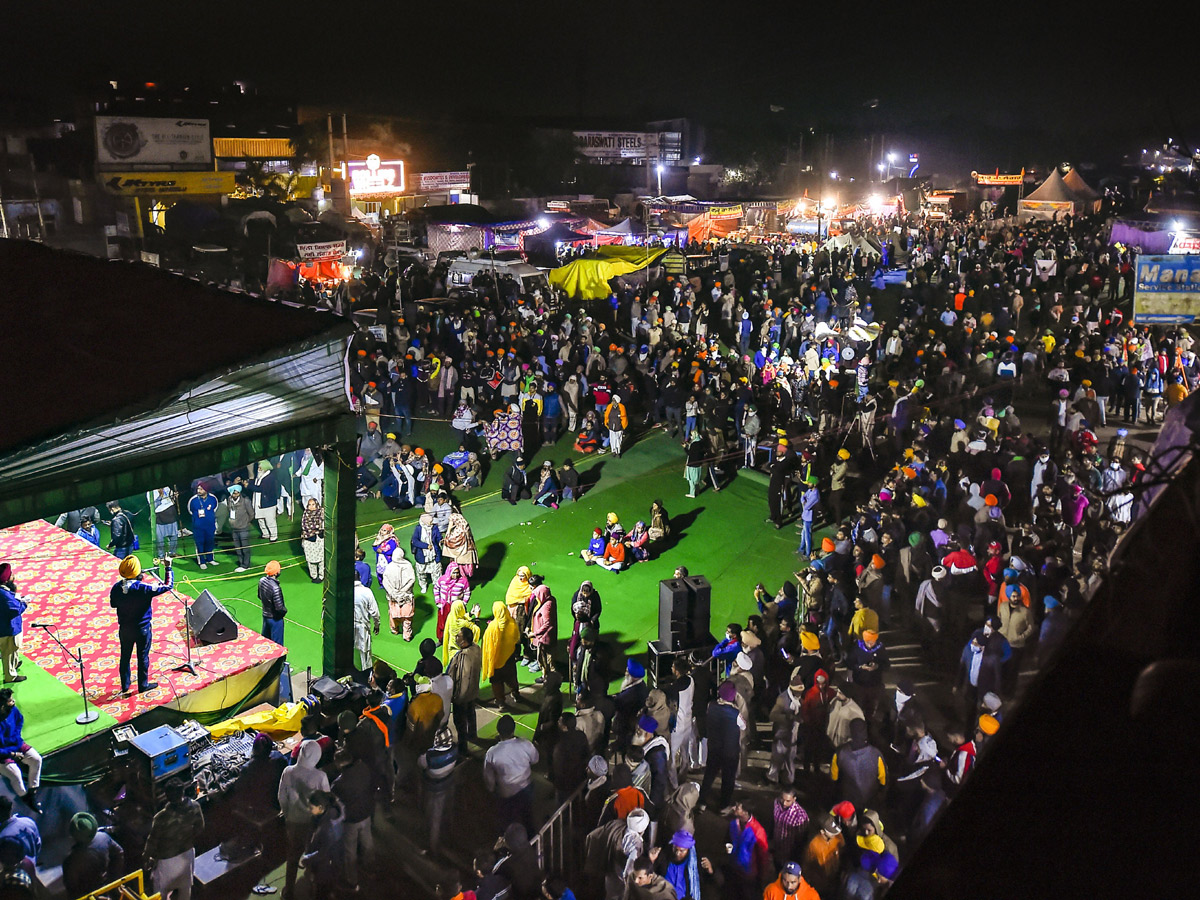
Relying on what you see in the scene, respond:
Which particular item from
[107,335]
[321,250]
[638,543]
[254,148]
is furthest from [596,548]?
[254,148]

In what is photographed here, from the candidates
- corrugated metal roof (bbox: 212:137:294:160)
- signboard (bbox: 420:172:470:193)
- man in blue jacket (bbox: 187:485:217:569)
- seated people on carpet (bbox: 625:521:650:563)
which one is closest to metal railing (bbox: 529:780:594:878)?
seated people on carpet (bbox: 625:521:650:563)

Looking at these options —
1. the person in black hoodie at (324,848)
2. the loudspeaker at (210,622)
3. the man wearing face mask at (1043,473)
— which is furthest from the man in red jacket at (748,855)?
the man wearing face mask at (1043,473)

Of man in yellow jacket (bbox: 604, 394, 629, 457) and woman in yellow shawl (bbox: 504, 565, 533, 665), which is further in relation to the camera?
man in yellow jacket (bbox: 604, 394, 629, 457)

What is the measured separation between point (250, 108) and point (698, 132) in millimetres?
38938

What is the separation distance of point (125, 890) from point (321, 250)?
73.4ft

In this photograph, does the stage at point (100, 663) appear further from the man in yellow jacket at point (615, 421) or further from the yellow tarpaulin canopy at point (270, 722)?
the man in yellow jacket at point (615, 421)

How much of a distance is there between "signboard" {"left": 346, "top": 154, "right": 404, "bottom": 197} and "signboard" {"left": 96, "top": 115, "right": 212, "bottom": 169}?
742cm

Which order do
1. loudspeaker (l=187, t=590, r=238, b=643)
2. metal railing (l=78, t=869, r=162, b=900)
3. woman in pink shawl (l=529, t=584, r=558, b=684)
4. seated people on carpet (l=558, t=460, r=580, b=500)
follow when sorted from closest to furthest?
1. metal railing (l=78, t=869, r=162, b=900)
2. loudspeaker (l=187, t=590, r=238, b=643)
3. woman in pink shawl (l=529, t=584, r=558, b=684)
4. seated people on carpet (l=558, t=460, r=580, b=500)

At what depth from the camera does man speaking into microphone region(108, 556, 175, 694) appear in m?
7.38

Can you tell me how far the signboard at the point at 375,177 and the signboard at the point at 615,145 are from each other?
1917 cm

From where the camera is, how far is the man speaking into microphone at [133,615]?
24.2 ft

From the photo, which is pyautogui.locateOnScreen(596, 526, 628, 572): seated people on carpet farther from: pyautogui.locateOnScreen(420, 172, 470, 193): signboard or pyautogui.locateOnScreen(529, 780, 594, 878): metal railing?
pyautogui.locateOnScreen(420, 172, 470, 193): signboard

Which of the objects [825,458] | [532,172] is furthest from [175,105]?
[825,458]

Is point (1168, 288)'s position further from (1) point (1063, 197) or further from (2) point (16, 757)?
(1) point (1063, 197)
